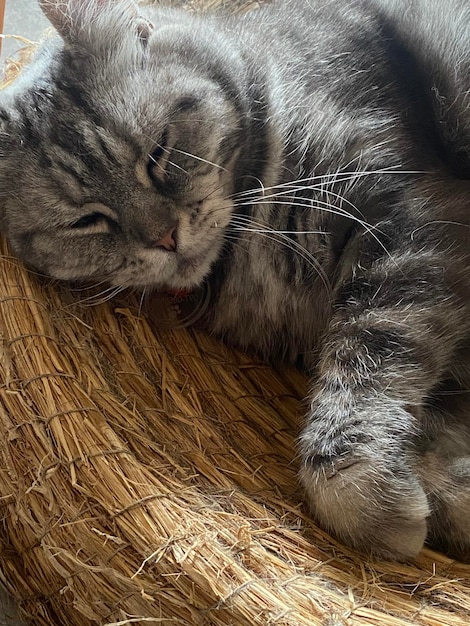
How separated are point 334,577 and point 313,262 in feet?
1.86

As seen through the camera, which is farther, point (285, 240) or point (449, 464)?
point (285, 240)

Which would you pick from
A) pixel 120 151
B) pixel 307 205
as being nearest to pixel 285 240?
pixel 307 205

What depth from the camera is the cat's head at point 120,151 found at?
123 cm

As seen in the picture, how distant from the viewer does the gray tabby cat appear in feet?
3.81

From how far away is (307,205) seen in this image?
1291mm

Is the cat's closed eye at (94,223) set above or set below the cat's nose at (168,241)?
above

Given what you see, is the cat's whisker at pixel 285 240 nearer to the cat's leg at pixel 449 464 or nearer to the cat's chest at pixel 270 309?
the cat's chest at pixel 270 309

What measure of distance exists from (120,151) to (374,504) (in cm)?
74

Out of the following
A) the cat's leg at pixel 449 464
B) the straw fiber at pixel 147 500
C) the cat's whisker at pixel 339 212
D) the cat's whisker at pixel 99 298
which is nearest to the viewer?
the straw fiber at pixel 147 500

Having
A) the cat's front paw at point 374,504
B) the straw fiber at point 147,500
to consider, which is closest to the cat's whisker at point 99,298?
the straw fiber at point 147,500

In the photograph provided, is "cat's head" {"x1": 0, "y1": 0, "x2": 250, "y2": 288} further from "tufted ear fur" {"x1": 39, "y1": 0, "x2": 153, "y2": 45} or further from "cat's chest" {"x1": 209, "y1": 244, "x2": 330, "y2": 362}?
"cat's chest" {"x1": 209, "y1": 244, "x2": 330, "y2": 362}

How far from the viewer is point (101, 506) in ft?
3.65

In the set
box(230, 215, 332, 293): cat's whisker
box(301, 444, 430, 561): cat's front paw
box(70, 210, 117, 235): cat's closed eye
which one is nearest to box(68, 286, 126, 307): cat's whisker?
box(70, 210, 117, 235): cat's closed eye

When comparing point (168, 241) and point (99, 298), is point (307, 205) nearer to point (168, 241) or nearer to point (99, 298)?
point (168, 241)
